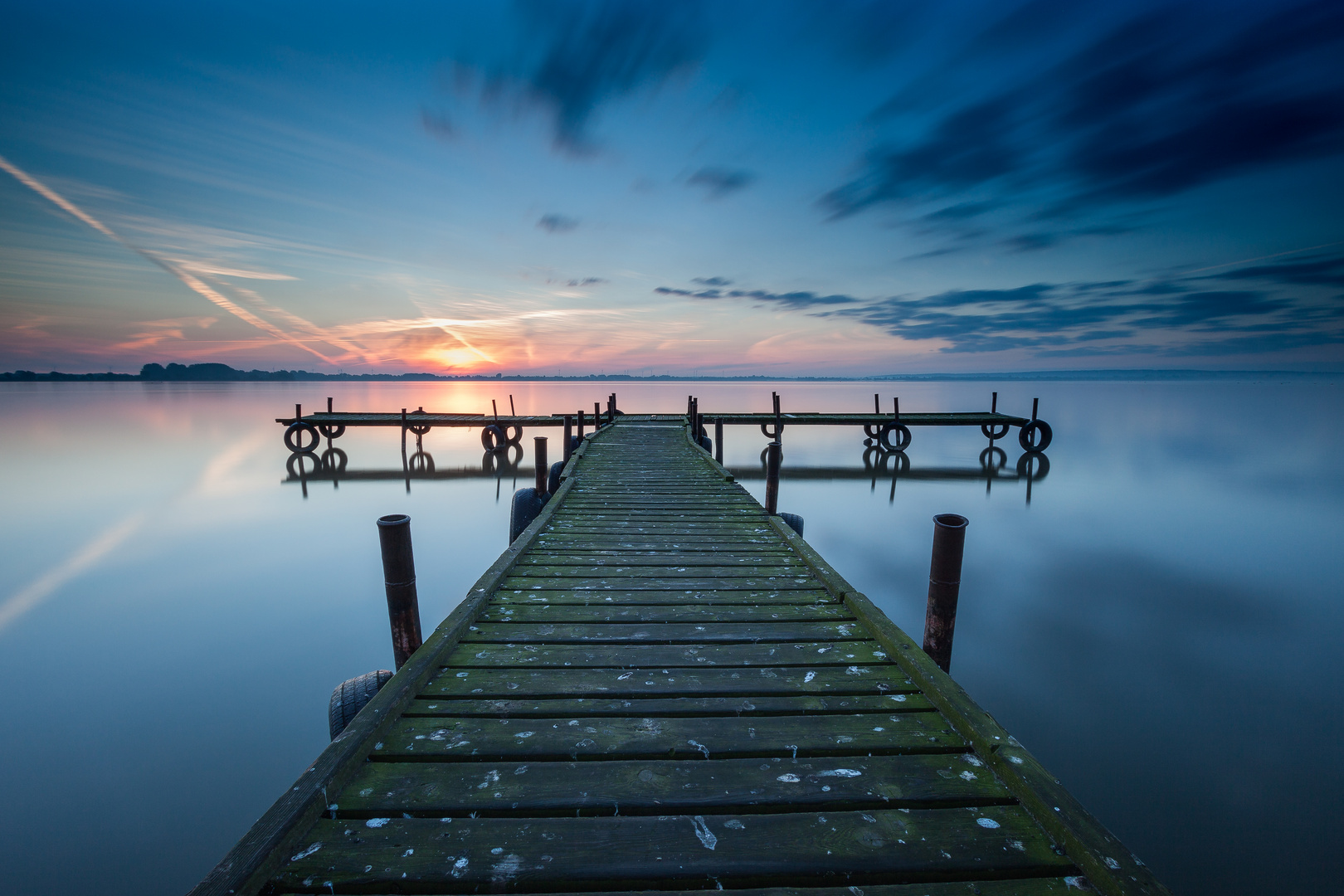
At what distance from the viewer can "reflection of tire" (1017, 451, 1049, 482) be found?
24.8m

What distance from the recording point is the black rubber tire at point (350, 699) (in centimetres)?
384

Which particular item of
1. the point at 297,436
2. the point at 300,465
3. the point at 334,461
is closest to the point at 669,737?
the point at 297,436

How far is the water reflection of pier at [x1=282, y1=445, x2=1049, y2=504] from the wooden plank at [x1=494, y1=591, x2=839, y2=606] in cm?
1762

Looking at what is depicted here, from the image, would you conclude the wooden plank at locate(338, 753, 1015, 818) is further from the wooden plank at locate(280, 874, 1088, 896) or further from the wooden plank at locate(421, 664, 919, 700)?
the wooden plank at locate(421, 664, 919, 700)

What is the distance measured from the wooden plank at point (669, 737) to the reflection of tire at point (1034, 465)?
25688 millimetres

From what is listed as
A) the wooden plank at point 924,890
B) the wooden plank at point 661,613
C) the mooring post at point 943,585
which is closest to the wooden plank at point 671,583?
the wooden plank at point 661,613

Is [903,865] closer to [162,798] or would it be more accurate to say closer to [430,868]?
[430,868]

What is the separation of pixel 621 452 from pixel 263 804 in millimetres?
9003

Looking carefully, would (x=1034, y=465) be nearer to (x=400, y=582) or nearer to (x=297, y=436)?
(x=400, y=582)

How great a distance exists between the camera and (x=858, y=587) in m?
11.3

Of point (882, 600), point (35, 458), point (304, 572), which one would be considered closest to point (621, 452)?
point (882, 600)

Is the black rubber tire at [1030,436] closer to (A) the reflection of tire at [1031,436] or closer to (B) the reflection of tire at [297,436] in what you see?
(A) the reflection of tire at [1031,436]

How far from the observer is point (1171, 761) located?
19.5 feet

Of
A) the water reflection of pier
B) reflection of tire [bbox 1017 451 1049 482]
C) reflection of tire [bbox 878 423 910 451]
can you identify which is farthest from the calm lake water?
reflection of tire [bbox 878 423 910 451]
